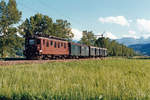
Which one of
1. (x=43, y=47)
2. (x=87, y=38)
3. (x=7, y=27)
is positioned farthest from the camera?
(x=87, y=38)

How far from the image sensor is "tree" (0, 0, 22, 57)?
122 feet

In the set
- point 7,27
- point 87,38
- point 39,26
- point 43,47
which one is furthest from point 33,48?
point 87,38

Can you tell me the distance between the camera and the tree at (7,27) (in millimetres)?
37094

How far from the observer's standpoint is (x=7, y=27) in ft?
125

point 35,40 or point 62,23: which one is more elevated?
point 62,23

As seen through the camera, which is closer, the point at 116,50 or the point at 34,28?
the point at 34,28

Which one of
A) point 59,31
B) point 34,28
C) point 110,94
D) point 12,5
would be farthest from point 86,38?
point 110,94

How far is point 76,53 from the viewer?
30859 millimetres

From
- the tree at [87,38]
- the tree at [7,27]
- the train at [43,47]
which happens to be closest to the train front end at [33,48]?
the train at [43,47]

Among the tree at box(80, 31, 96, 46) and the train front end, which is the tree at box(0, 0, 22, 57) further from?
the tree at box(80, 31, 96, 46)

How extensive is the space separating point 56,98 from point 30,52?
20225 millimetres

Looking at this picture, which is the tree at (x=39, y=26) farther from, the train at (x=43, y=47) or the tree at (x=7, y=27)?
the train at (x=43, y=47)

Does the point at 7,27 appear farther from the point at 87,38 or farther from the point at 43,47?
the point at 87,38

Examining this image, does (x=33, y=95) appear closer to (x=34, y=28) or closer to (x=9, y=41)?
(x=9, y=41)
